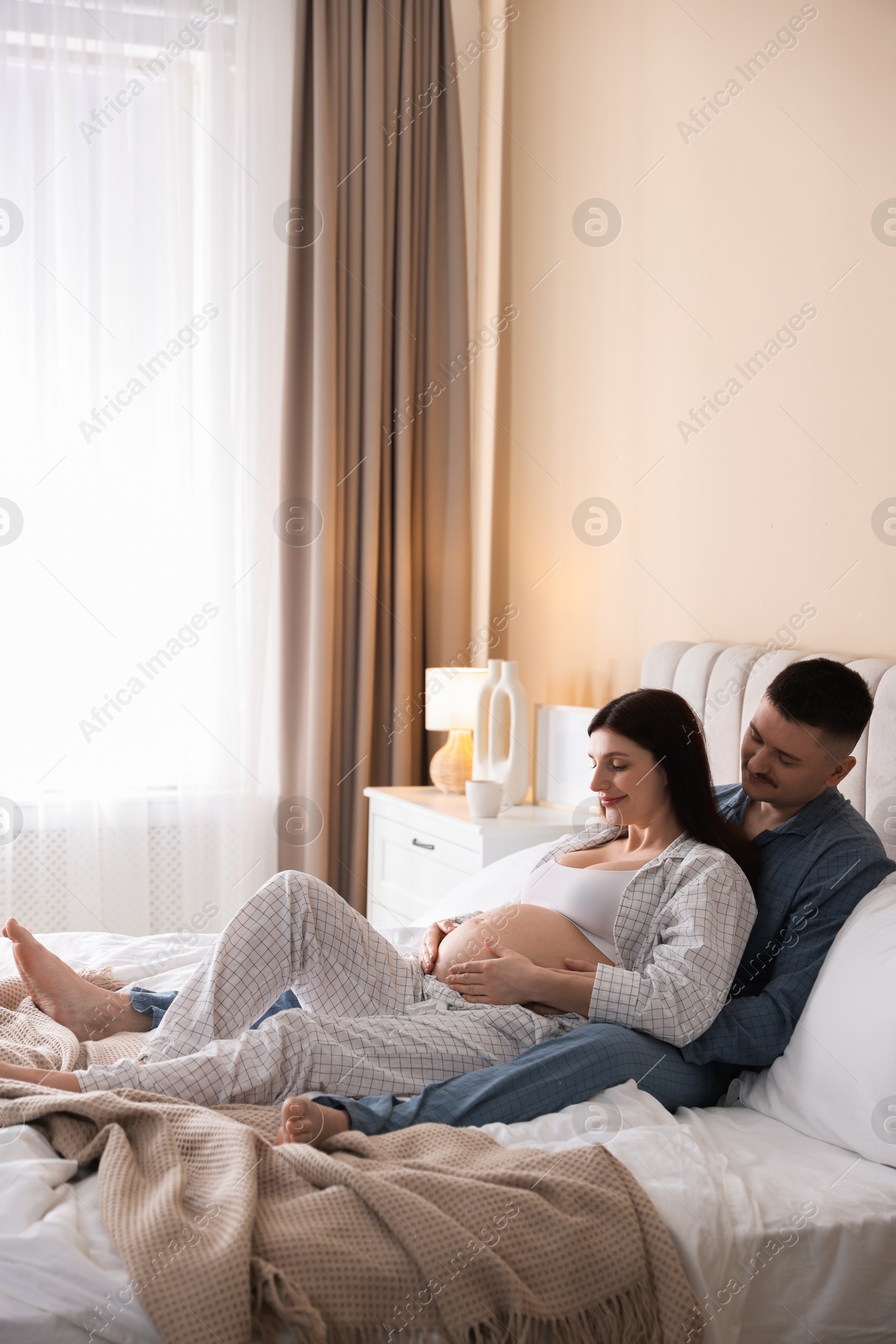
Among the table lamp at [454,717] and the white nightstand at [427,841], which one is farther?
the table lamp at [454,717]

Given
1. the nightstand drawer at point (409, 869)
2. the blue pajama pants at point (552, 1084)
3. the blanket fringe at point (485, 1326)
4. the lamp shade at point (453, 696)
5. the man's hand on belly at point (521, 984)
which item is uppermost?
the lamp shade at point (453, 696)

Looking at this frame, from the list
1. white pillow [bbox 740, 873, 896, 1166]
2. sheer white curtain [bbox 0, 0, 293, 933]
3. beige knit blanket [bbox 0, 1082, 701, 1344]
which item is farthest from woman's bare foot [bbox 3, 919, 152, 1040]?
sheer white curtain [bbox 0, 0, 293, 933]

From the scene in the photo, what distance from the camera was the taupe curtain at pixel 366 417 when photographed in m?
3.48

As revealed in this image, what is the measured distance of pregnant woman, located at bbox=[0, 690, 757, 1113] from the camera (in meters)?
1.46

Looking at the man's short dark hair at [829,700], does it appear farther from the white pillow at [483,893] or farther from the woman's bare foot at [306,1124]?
the woman's bare foot at [306,1124]

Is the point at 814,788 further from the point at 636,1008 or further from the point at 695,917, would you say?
the point at 636,1008

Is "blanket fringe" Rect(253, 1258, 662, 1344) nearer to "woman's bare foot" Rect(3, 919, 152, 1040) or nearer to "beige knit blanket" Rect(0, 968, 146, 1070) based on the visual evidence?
"beige knit blanket" Rect(0, 968, 146, 1070)

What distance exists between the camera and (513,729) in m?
3.10

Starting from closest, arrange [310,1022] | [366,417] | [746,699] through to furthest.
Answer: [310,1022] → [746,699] → [366,417]

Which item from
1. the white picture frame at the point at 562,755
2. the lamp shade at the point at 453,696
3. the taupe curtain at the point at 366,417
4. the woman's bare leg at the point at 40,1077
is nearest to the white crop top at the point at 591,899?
the woman's bare leg at the point at 40,1077

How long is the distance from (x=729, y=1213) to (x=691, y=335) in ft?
6.69

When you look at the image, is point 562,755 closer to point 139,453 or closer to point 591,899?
point 591,899

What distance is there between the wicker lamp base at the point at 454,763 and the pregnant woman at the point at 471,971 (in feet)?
4.39

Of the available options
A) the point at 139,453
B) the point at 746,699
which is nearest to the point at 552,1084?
the point at 746,699
